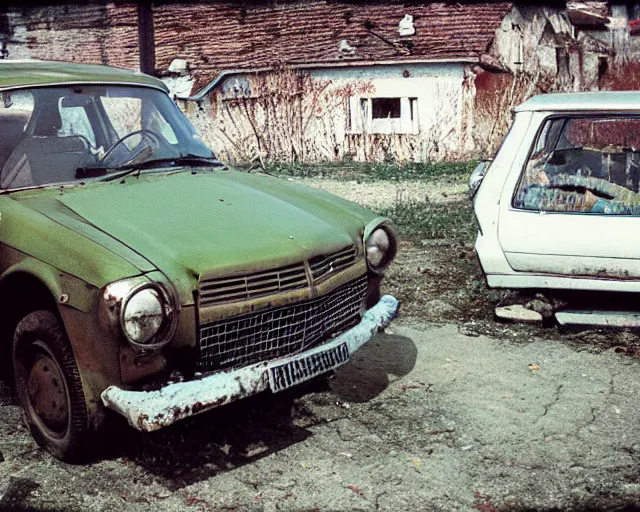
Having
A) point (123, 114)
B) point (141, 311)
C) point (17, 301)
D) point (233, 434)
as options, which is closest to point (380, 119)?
point (123, 114)

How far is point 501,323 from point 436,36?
1459cm

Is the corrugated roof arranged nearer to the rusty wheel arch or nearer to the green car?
the green car

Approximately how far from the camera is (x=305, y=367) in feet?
12.6

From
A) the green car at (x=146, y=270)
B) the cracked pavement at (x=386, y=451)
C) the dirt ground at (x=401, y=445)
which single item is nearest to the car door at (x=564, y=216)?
the dirt ground at (x=401, y=445)

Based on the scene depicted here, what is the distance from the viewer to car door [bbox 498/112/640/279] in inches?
217

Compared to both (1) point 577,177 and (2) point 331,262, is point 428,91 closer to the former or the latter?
(1) point 577,177

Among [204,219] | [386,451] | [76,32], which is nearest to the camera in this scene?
[204,219]

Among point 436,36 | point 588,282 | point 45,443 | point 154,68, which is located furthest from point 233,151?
point 45,443

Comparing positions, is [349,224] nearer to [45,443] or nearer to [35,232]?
[35,232]

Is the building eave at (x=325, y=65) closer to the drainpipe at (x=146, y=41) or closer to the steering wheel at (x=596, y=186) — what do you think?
the drainpipe at (x=146, y=41)

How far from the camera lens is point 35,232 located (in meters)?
3.73

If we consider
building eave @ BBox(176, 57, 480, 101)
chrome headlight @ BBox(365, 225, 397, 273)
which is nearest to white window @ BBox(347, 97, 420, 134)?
building eave @ BBox(176, 57, 480, 101)

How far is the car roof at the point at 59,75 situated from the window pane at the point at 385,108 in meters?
14.9

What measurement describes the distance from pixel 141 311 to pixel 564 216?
3.43 metres
